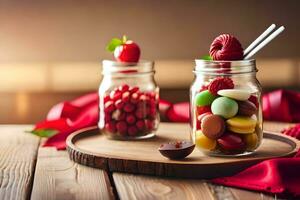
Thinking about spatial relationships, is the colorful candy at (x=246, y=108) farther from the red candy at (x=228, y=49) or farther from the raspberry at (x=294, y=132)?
the raspberry at (x=294, y=132)

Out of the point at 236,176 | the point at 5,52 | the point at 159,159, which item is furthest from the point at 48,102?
the point at 236,176

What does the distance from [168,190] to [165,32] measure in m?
0.91

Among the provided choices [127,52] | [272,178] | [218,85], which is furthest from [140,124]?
[272,178]

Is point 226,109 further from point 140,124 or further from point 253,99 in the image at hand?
point 140,124

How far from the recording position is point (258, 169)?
1053 millimetres

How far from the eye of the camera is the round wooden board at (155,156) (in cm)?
107

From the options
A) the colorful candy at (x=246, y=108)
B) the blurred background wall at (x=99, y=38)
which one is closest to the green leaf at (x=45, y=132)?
the blurred background wall at (x=99, y=38)

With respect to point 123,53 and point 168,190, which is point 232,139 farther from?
point 123,53

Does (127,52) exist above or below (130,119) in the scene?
above

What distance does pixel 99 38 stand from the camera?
1.84 metres

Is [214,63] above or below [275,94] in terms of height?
above

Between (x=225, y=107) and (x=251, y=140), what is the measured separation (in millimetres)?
75

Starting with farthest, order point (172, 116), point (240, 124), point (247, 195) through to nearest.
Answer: point (172, 116) < point (240, 124) < point (247, 195)

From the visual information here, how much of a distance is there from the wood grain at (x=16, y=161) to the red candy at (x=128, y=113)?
0.53 ft
